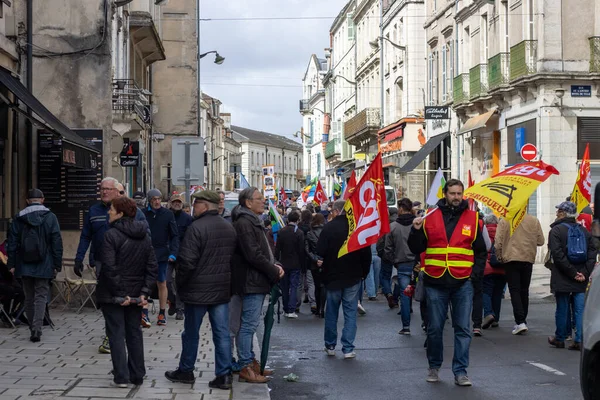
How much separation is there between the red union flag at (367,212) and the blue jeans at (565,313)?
224 cm

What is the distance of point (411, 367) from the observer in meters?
10.9

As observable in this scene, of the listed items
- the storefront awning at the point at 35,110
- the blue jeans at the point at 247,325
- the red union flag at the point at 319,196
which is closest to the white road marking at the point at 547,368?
the blue jeans at the point at 247,325

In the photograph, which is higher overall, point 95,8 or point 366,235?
point 95,8

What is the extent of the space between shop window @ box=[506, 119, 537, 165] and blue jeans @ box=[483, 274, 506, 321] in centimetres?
1573

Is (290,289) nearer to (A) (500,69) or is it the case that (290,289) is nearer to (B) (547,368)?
(B) (547,368)

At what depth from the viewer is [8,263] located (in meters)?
12.1

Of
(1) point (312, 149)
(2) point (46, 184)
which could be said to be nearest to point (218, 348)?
(2) point (46, 184)

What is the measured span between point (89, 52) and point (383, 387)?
32.2 ft

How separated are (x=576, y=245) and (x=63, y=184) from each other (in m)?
8.59

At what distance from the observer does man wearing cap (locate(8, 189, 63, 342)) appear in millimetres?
12016

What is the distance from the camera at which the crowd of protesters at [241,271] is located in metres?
9.15

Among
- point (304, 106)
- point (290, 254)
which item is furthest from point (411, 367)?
point (304, 106)

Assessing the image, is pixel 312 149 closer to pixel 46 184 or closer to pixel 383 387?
pixel 46 184

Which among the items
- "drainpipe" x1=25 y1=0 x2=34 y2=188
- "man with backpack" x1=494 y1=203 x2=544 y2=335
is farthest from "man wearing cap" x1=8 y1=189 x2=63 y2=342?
"man with backpack" x1=494 y1=203 x2=544 y2=335
